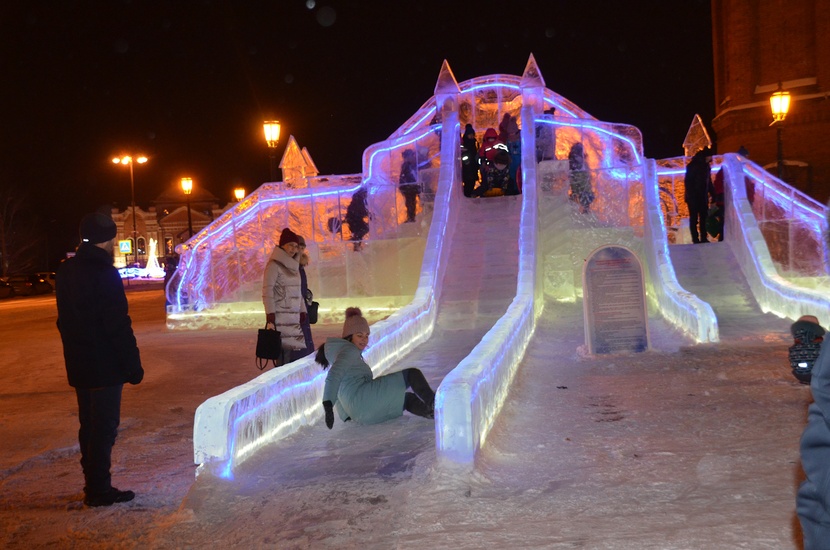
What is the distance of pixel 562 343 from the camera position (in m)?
11.2

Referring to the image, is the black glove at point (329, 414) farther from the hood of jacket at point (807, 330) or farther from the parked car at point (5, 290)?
the parked car at point (5, 290)

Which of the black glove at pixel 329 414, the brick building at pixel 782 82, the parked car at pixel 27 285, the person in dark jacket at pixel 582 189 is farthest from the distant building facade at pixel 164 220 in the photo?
the black glove at pixel 329 414

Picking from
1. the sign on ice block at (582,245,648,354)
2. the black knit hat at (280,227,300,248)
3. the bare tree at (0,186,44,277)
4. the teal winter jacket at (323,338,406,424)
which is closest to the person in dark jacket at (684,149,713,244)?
the sign on ice block at (582,245,648,354)

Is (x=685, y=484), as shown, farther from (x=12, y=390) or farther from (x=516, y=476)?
(x=12, y=390)

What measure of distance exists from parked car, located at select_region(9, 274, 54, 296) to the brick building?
114 feet

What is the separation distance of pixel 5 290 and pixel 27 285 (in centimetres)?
223

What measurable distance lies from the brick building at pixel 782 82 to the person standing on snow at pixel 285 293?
23554 mm

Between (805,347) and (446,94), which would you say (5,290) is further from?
(805,347)

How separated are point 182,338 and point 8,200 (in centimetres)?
4487

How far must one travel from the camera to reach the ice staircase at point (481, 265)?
44.0 ft

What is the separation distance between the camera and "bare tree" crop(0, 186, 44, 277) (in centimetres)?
5525

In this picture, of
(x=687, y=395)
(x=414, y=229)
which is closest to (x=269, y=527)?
(x=687, y=395)

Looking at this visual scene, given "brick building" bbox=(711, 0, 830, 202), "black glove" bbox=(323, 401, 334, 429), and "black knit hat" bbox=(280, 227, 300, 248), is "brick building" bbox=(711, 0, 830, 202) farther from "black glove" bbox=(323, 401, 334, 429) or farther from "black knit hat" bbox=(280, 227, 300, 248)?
"black glove" bbox=(323, 401, 334, 429)

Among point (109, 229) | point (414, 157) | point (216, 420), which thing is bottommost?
point (216, 420)
